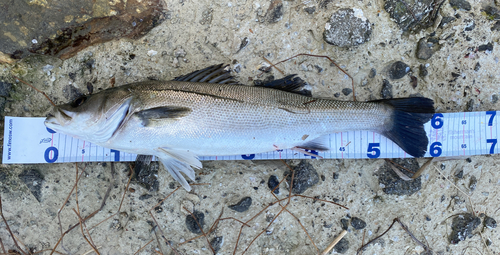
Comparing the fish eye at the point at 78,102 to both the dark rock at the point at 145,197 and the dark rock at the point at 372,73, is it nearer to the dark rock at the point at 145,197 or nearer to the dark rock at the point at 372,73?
the dark rock at the point at 145,197

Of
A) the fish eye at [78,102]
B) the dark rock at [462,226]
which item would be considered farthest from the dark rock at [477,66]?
the fish eye at [78,102]

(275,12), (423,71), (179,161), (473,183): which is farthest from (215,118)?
(473,183)

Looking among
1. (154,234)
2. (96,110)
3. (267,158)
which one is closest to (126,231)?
(154,234)

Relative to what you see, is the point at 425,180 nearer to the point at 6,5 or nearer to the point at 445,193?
the point at 445,193

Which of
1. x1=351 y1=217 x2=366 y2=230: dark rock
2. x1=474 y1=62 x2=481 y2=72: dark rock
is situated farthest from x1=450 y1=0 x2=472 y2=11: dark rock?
x1=351 y1=217 x2=366 y2=230: dark rock

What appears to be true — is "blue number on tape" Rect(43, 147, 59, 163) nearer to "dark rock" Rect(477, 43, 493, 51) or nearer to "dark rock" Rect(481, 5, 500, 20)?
"dark rock" Rect(477, 43, 493, 51)
